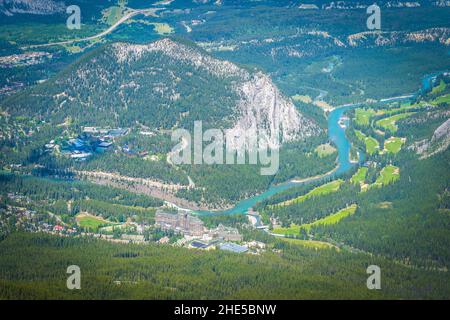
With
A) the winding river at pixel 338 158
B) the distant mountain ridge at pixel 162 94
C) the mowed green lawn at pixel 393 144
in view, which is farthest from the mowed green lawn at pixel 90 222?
the mowed green lawn at pixel 393 144

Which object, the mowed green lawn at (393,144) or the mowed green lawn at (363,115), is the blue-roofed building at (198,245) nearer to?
the mowed green lawn at (393,144)

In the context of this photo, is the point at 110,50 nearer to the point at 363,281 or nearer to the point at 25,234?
the point at 25,234

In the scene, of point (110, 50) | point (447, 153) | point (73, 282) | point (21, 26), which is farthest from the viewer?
point (21, 26)

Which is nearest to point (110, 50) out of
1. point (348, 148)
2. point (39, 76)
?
point (39, 76)

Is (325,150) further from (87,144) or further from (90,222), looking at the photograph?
(90,222)

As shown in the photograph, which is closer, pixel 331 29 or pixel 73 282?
pixel 73 282
